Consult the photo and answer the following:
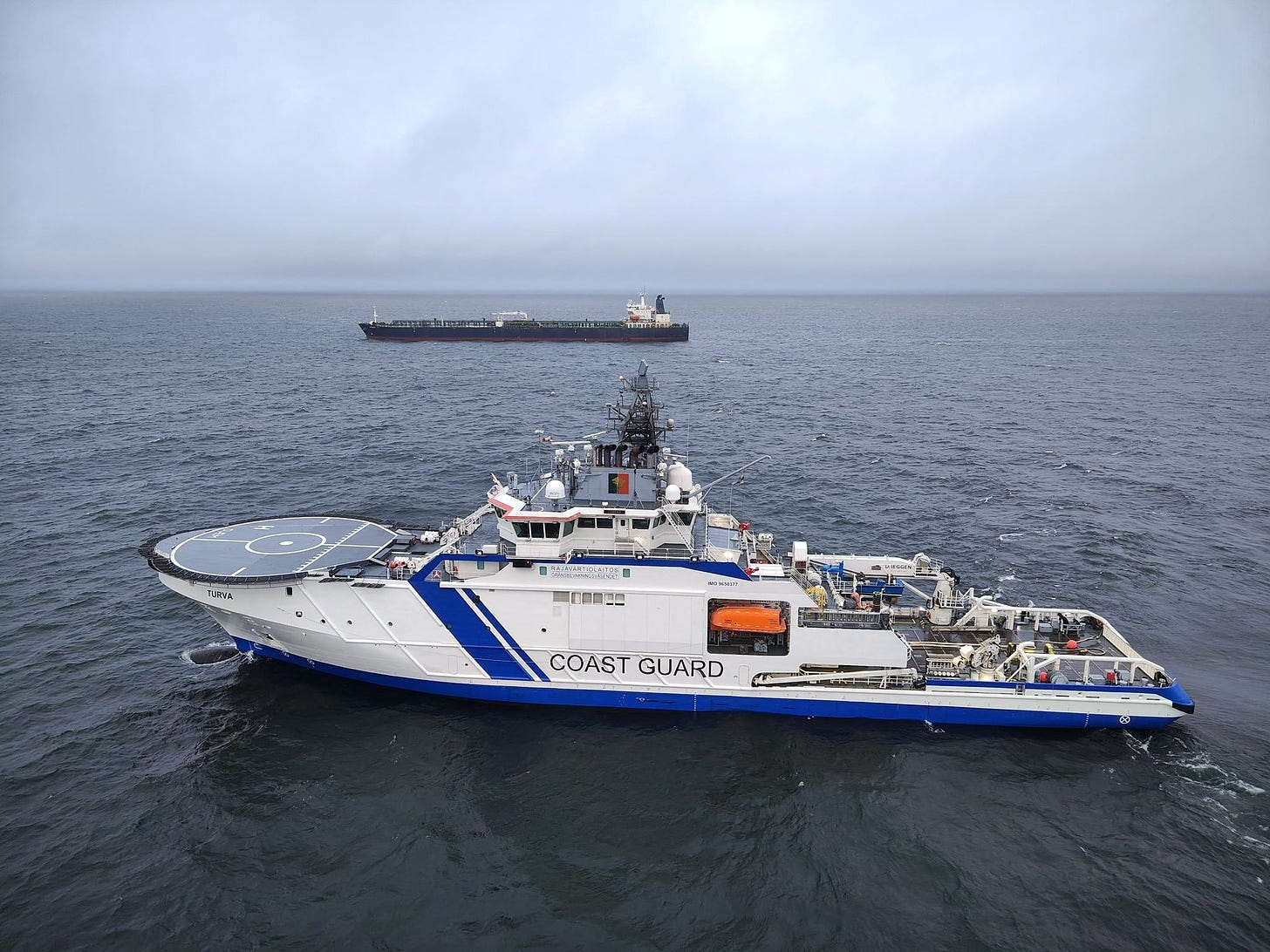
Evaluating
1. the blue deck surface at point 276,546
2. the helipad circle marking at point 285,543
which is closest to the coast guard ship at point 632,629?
the blue deck surface at point 276,546

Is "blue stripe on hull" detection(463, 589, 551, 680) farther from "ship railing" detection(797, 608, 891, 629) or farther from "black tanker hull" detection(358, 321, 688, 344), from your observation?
"black tanker hull" detection(358, 321, 688, 344)

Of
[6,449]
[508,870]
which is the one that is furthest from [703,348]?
[508,870]

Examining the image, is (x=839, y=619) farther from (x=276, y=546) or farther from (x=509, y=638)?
(x=276, y=546)

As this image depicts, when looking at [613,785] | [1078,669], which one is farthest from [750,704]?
[1078,669]

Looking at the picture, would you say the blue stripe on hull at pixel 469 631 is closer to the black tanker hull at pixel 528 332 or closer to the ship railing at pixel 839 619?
the ship railing at pixel 839 619

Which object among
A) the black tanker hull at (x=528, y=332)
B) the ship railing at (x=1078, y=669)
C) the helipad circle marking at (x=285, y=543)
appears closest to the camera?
the ship railing at (x=1078, y=669)

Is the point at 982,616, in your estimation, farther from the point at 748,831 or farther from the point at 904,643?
the point at 748,831

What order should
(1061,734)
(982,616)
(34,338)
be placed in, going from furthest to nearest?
(34,338) → (982,616) → (1061,734)

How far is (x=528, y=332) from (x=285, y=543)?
4668 inches

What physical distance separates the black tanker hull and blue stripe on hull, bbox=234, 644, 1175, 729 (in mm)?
121191

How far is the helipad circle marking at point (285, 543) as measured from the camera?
2441cm

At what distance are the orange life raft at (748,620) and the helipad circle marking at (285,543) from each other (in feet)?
47.6

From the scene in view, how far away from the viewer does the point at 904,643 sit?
72.9 ft

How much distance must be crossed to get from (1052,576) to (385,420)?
54060 mm
